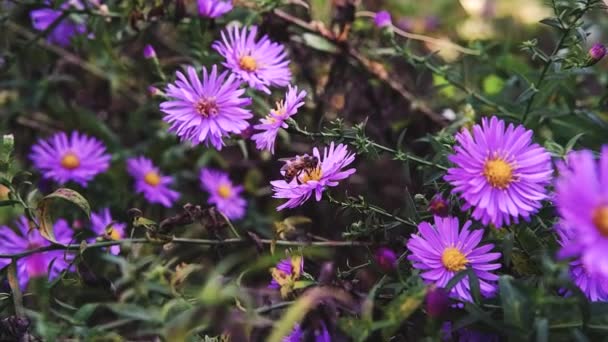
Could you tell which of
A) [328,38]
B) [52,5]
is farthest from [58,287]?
[328,38]

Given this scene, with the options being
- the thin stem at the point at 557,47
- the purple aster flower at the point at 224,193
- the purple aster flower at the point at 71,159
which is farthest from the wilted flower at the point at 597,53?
the purple aster flower at the point at 71,159

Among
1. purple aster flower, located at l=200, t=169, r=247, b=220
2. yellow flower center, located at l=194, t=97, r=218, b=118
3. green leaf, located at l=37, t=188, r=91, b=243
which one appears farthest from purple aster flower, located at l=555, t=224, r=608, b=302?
purple aster flower, located at l=200, t=169, r=247, b=220

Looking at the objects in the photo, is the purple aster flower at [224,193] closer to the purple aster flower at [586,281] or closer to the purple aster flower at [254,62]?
the purple aster flower at [254,62]

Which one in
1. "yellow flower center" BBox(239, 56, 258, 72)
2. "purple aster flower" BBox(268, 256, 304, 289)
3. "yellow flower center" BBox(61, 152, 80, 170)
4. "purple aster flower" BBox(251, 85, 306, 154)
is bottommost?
"purple aster flower" BBox(268, 256, 304, 289)

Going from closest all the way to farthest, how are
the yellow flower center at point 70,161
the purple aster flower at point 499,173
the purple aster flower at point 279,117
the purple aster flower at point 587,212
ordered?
the purple aster flower at point 587,212 < the purple aster flower at point 499,173 < the purple aster flower at point 279,117 < the yellow flower center at point 70,161

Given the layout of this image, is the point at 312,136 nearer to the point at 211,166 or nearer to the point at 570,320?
the point at 570,320

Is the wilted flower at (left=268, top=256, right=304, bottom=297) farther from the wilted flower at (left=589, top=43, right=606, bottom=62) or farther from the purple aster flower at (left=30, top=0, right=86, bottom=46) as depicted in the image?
the purple aster flower at (left=30, top=0, right=86, bottom=46)
